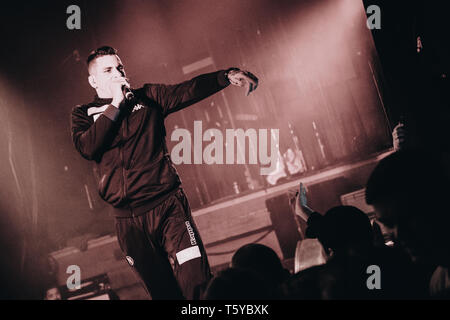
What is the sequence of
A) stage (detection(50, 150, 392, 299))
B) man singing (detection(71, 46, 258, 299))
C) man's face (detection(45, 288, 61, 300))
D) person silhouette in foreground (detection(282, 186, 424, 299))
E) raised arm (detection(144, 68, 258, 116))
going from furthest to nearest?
man's face (detection(45, 288, 61, 300)) → stage (detection(50, 150, 392, 299)) → raised arm (detection(144, 68, 258, 116)) → man singing (detection(71, 46, 258, 299)) → person silhouette in foreground (detection(282, 186, 424, 299))

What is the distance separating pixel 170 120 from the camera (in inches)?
210

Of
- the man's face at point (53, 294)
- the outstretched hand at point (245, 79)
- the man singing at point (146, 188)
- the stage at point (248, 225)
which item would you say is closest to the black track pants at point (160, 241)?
the man singing at point (146, 188)

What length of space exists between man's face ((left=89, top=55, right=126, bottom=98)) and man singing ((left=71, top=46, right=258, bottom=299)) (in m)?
0.23

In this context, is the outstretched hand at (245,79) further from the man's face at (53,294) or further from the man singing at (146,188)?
the man's face at (53,294)

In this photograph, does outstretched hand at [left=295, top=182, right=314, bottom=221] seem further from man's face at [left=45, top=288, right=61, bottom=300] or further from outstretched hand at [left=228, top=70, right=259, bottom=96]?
man's face at [left=45, top=288, right=61, bottom=300]

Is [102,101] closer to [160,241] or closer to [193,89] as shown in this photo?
[193,89]

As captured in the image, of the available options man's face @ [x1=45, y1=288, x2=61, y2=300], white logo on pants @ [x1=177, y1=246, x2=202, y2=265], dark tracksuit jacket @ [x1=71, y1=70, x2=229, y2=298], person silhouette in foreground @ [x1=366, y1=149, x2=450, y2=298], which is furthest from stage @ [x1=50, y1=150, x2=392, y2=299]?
person silhouette in foreground @ [x1=366, y1=149, x2=450, y2=298]

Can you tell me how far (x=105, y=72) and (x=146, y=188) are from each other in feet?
3.52

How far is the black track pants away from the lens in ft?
8.28

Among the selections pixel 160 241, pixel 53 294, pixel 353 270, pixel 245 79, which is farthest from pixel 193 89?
pixel 53 294

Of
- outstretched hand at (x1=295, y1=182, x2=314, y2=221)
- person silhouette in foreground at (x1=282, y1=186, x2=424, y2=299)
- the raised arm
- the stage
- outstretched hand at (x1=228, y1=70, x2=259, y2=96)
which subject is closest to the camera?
person silhouette in foreground at (x1=282, y1=186, x2=424, y2=299)

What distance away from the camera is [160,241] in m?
2.62

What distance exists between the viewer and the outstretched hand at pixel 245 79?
2.62 meters
